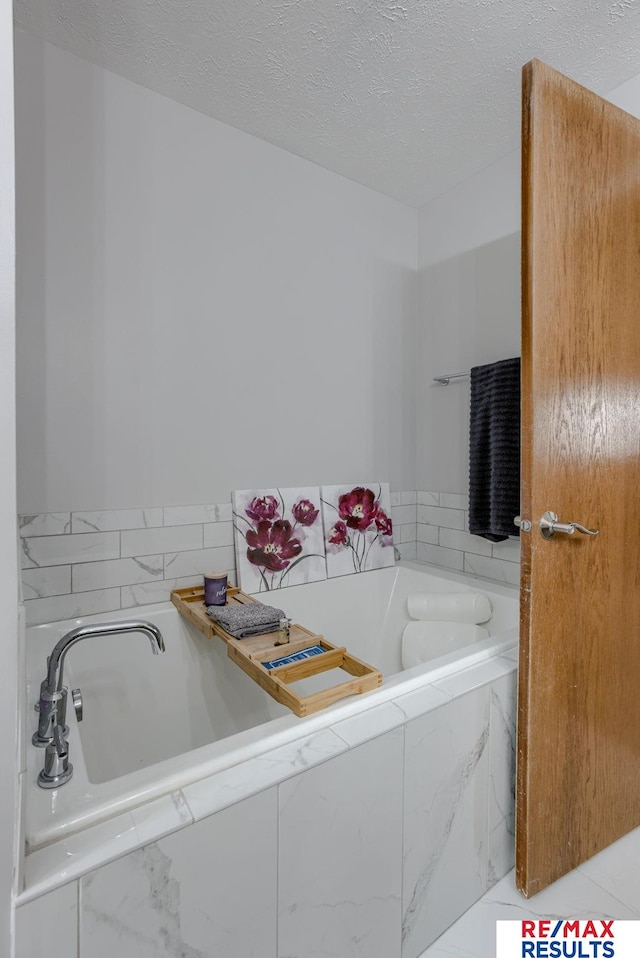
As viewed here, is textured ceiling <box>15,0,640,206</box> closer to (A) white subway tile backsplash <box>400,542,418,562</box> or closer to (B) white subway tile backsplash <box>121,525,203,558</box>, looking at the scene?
(B) white subway tile backsplash <box>121,525,203,558</box>

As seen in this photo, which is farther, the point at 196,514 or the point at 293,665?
the point at 196,514

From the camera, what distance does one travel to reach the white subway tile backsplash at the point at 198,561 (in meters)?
1.78

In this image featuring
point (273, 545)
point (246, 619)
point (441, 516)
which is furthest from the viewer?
point (441, 516)

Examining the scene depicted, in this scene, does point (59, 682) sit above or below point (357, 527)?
below

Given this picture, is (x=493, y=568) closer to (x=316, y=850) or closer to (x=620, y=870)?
(x=620, y=870)

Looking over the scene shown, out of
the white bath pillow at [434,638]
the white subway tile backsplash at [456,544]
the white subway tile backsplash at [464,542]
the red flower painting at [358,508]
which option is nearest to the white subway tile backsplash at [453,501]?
the white subway tile backsplash at [456,544]

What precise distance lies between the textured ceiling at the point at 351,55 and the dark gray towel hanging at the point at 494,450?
3.03 feet

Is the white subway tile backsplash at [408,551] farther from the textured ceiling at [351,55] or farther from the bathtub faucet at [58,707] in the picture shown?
the textured ceiling at [351,55]

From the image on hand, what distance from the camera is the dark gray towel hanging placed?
1833 millimetres

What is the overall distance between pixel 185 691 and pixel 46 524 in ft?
2.31

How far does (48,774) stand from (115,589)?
2.81 ft

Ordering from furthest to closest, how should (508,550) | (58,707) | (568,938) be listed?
(508,550) < (568,938) < (58,707)

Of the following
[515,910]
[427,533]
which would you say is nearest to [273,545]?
[427,533]

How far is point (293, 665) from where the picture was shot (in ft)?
4.04
